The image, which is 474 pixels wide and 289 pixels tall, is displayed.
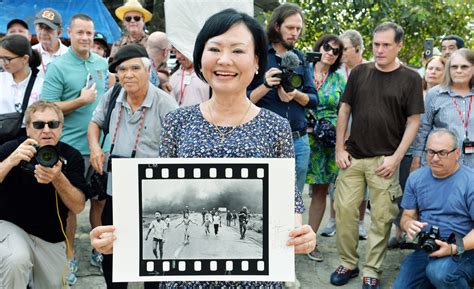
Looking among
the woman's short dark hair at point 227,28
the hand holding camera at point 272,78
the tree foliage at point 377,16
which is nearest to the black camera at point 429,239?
the hand holding camera at point 272,78

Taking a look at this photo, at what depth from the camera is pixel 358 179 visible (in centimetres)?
418

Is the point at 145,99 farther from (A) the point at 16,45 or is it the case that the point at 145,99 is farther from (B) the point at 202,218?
(B) the point at 202,218

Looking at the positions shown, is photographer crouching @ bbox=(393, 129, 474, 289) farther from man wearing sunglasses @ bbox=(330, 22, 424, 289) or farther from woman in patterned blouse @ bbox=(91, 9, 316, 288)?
woman in patterned blouse @ bbox=(91, 9, 316, 288)

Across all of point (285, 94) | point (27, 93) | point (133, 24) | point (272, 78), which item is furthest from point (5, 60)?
point (285, 94)

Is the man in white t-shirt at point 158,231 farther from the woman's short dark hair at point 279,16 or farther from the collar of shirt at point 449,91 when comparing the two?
the collar of shirt at point 449,91

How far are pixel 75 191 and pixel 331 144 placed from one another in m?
2.30

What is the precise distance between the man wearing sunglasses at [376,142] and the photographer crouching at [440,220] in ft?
0.94

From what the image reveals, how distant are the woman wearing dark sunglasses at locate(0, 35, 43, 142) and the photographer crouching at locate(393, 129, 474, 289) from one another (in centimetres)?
285

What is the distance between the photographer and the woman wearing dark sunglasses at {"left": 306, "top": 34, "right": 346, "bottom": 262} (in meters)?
4.66

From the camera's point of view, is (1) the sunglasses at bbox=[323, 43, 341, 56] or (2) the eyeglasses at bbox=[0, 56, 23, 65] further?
(1) the sunglasses at bbox=[323, 43, 341, 56]

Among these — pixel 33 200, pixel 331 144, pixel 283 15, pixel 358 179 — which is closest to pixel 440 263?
pixel 358 179

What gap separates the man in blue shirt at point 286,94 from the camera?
12.7ft

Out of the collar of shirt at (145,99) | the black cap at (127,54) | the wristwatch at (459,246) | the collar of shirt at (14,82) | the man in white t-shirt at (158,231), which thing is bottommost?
the wristwatch at (459,246)

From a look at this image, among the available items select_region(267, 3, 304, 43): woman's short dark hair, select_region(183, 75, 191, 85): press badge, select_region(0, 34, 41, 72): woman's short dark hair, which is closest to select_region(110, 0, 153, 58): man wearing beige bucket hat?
select_region(183, 75, 191, 85): press badge
